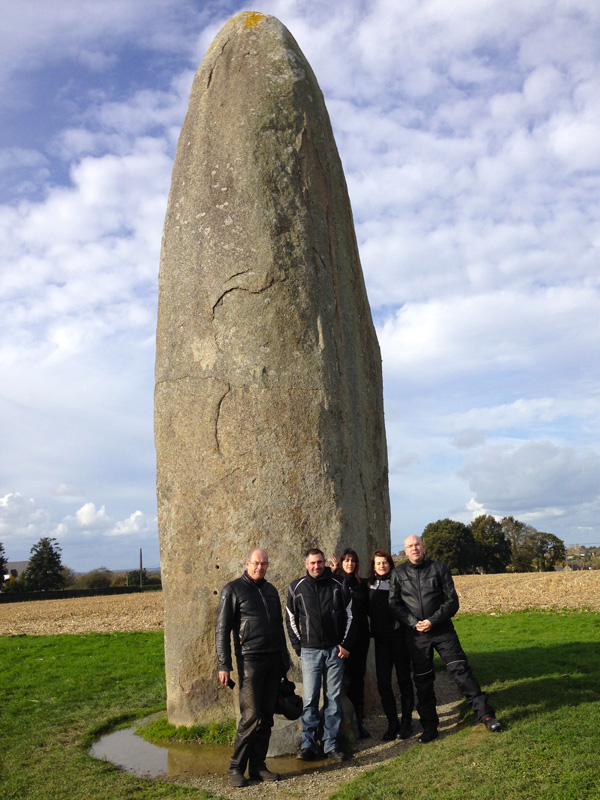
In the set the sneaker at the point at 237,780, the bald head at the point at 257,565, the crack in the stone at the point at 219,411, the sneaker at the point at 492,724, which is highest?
the crack in the stone at the point at 219,411

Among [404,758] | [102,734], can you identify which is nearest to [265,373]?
[404,758]

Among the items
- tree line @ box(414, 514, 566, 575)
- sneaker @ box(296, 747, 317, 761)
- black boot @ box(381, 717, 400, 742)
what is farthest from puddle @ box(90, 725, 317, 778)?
A: tree line @ box(414, 514, 566, 575)

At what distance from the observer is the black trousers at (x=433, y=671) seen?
6.84m

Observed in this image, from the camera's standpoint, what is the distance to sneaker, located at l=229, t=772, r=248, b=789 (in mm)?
6238

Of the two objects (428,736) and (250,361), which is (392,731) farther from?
(250,361)

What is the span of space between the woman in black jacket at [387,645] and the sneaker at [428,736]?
384mm

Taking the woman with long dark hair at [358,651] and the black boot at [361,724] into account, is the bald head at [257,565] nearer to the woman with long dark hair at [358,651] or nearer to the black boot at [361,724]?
the woman with long dark hair at [358,651]

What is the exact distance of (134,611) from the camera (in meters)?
28.3

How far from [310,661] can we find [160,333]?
454 cm

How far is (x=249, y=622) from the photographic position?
642 cm

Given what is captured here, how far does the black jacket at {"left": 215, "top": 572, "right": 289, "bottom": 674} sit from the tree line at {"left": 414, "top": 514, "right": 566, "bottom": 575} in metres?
46.1

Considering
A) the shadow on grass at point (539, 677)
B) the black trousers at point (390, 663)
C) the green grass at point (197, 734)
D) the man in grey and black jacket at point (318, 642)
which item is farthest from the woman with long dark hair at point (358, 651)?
the shadow on grass at point (539, 677)

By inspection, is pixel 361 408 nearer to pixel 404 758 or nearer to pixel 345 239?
pixel 345 239

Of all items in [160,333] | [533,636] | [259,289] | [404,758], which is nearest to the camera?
[404,758]
